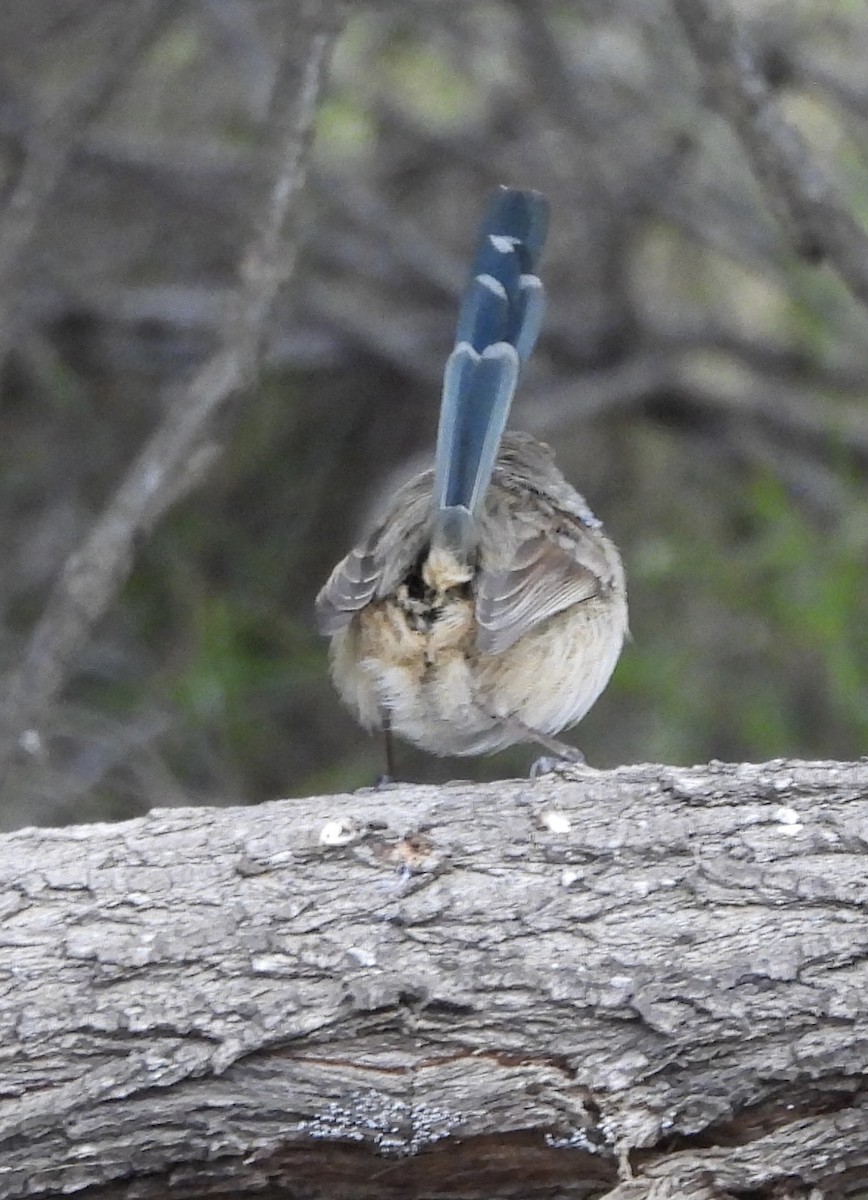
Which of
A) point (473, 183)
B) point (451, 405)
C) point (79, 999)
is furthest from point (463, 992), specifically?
point (473, 183)

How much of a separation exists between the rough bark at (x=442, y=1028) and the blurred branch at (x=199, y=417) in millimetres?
1521

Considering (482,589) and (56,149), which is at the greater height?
(56,149)

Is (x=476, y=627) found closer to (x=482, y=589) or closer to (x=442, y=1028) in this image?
(x=482, y=589)

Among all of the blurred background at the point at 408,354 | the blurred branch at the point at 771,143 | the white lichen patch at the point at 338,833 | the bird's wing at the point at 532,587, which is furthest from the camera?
the blurred background at the point at 408,354

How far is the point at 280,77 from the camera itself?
462cm

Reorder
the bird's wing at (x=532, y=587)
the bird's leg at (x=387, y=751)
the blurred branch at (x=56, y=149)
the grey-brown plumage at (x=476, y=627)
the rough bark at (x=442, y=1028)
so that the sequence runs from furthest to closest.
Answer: the blurred branch at (x=56, y=149) → the bird's leg at (x=387, y=751) → the grey-brown plumage at (x=476, y=627) → the bird's wing at (x=532, y=587) → the rough bark at (x=442, y=1028)

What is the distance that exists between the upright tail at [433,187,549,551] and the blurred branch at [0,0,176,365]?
1.42 m

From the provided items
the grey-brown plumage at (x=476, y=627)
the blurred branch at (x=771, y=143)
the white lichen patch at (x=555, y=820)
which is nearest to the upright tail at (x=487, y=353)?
the grey-brown plumage at (x=476, y=627)

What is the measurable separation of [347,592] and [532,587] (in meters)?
0.41

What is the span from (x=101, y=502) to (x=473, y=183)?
211 cm

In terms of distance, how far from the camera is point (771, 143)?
14.6ft

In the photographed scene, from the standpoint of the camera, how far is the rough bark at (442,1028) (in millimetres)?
2844

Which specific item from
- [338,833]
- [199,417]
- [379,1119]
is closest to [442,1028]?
[379,1119]

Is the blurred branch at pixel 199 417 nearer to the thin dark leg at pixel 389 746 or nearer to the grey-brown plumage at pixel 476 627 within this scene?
the grey-brown plumage at pixel 476 627
